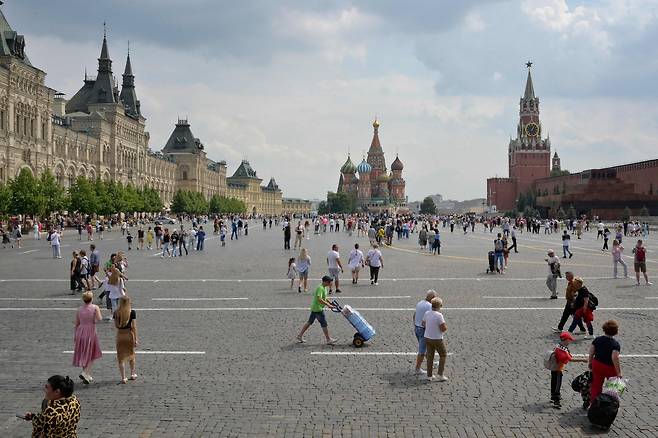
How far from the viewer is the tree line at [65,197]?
156 ft

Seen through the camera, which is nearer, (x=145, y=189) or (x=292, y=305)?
(x=292, y=305)

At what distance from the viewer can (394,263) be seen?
1062 inches

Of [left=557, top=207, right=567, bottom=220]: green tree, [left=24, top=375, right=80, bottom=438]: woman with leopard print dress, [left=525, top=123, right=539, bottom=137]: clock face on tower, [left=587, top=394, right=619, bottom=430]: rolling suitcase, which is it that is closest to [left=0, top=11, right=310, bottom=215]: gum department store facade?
[left=24, top=375, right=80, bottom=438]: woman with leopard print dress

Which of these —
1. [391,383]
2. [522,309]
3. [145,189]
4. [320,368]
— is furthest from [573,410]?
[145,189]

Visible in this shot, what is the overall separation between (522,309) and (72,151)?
65058mm

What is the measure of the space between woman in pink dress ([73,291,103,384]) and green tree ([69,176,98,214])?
175ft

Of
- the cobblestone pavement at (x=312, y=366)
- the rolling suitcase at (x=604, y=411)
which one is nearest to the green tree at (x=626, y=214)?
the cobblestone pavement at (x=312, y=366)

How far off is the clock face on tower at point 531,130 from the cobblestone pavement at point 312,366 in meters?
143

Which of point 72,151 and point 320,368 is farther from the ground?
point 72,151

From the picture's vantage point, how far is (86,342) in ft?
28.6

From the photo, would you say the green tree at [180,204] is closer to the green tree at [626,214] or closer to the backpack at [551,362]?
the green tree at [626,214]

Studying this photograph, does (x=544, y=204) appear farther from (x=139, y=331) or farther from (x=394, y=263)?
(x=139, y=331)

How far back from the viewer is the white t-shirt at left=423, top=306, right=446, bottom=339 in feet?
29.6

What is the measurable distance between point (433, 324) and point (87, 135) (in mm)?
73512
